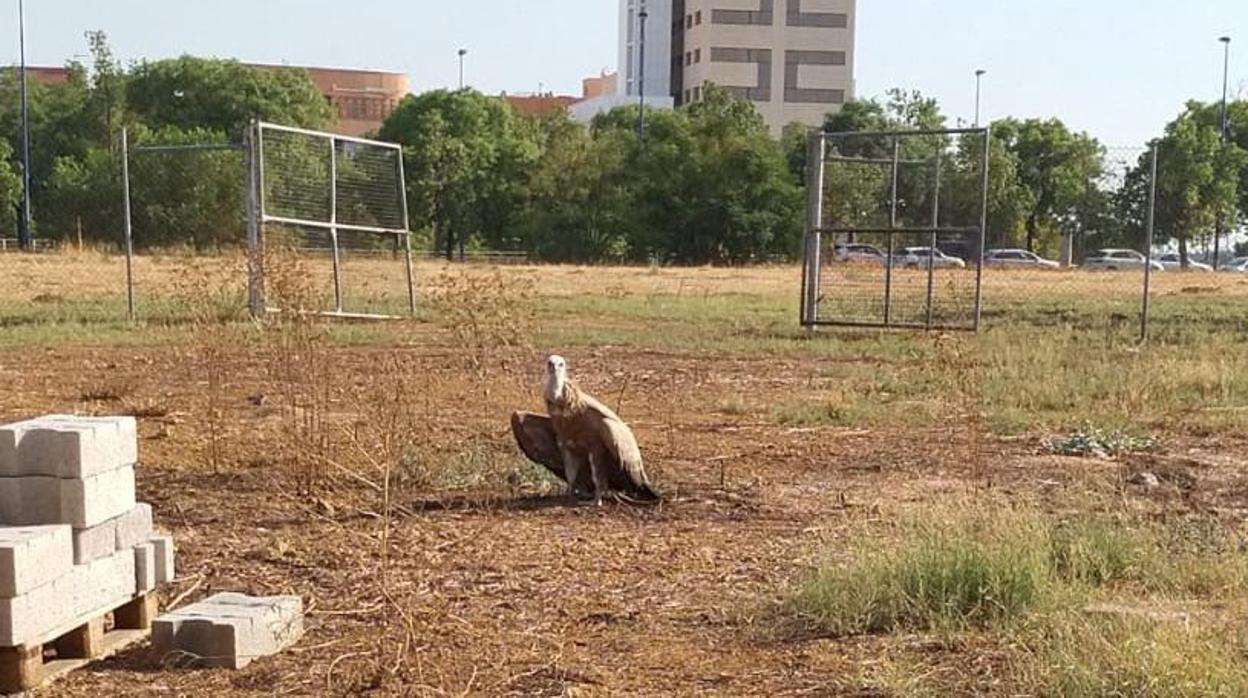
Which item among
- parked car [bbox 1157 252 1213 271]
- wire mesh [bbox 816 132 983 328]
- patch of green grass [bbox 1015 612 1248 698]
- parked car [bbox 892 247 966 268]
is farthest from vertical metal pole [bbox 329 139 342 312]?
parked car [bbox 1157 252 1213 271]

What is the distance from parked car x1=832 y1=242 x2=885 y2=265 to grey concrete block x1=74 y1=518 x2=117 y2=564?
16.0m

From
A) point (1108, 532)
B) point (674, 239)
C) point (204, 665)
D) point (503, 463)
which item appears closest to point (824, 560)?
point (1108, 532)

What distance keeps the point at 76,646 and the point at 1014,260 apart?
3639 cm

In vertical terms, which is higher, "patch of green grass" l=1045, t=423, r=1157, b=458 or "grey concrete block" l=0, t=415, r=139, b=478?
"grey concrete block" l=0, t=415, r=139, b=478

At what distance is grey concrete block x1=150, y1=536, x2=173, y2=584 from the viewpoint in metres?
5.74

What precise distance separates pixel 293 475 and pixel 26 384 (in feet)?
18.3

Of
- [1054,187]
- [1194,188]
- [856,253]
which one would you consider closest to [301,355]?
[856,253]

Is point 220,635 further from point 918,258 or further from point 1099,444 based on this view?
point 918,258

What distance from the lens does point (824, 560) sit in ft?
20.7

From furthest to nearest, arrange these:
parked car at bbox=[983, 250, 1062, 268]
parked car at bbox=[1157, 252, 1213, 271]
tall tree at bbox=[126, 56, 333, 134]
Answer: tall tree at bbox=[126, 56, 333, 134] → parked car at bbox=[1157, 252, 1213, 271] → parked car at bbox=[983, 250, 1062, 268]

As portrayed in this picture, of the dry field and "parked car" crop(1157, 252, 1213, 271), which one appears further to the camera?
"parked car" crop(1157, 252, 1213, 271)

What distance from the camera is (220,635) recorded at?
5.33 meters

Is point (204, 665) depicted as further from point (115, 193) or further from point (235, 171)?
point (115, 193)

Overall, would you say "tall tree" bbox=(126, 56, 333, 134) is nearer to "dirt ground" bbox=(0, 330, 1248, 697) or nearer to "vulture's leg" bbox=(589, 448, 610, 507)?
"dirt ground" bbox=(0, 330, 1248, 697)
